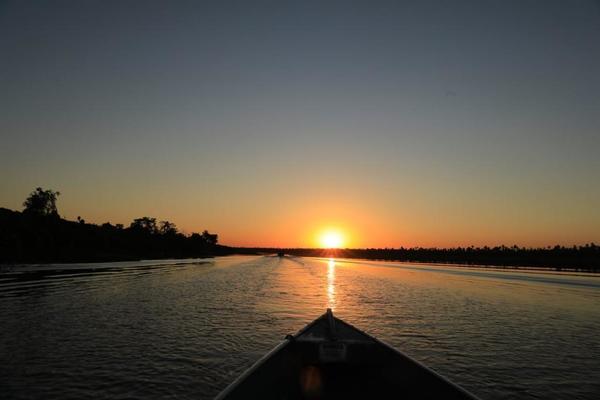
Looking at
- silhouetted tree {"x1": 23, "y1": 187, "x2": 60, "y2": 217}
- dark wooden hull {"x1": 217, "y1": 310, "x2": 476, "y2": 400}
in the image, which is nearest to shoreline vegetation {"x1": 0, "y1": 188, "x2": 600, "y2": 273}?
silhouetted tree {"x1": 23, "y1": 187, "x2": 60, "y2": 217}

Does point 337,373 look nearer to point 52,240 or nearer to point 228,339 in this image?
point 228,339

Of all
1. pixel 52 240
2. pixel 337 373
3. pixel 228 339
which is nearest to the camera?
pixel 337 373

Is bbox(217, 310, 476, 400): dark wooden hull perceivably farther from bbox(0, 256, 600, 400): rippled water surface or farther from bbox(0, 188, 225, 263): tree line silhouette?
bbox(0, 188, 225, 263): tree line silhouette

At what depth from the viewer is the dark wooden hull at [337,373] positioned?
7.62 metres

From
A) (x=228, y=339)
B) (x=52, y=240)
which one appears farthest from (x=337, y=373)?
(x=52, y=240)

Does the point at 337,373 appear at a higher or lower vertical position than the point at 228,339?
higher

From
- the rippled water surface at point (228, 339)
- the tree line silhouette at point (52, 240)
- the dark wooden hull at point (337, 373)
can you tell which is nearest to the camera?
the dark wooden hull at point (337, 373)

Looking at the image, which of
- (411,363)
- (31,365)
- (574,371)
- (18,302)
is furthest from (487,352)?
(18,302)

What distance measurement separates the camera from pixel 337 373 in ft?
31.6

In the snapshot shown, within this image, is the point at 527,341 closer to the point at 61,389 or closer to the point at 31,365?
the point at 61,389

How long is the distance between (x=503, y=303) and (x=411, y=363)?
25.4m

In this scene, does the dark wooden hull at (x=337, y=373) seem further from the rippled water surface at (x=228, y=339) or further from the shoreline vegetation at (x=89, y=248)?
the shoreline vegetation at (x=89, y=248)

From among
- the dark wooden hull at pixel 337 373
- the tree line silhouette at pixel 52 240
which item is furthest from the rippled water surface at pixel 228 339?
the tree line silhouette at pixel 52 240

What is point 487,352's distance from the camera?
1490 cm
